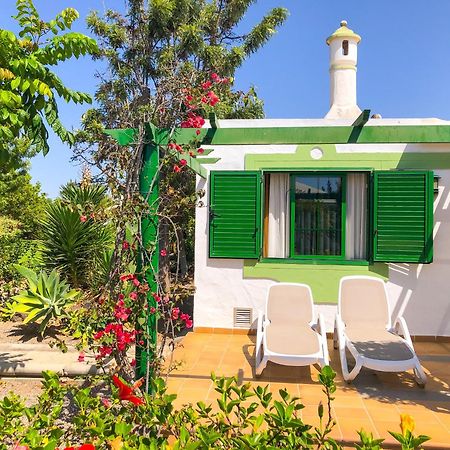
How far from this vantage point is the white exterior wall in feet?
19.7

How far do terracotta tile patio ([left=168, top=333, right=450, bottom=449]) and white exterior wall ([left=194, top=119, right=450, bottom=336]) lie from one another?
55 cm

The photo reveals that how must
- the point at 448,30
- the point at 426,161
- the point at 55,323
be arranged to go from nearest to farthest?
1. the point at 426,161
2. the point at 55,323
3. the point at 448,30

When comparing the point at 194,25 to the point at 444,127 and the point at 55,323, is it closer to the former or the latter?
the point at 444,127

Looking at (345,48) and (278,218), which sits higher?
(345,48)

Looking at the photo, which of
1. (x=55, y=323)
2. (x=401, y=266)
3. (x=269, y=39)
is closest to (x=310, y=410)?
(x=401, y=266)

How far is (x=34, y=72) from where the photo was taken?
360 cm

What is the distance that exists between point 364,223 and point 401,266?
0.86m

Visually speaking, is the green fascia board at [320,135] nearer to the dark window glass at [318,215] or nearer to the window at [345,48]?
the dark window glass at [318,215]

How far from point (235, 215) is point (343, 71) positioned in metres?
4.20

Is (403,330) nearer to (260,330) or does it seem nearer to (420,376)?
(420,376)

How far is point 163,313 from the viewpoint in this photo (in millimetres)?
3059

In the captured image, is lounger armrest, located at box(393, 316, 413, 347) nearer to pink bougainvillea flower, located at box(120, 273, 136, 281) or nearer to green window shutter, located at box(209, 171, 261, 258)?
green window shutter, located at box(209, 171, 261, 258)

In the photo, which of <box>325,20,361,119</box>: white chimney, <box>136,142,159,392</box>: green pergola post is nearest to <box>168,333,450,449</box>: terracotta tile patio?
<box>136,142,159,392</box>: green pergola post

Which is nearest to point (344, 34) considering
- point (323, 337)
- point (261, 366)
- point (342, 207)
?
point (342, 207)
